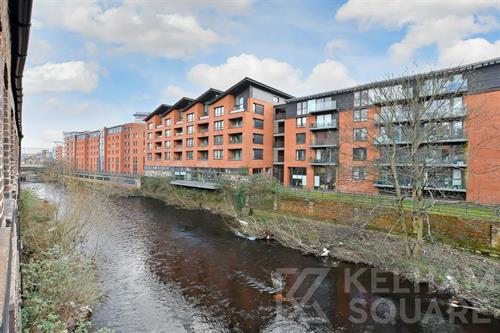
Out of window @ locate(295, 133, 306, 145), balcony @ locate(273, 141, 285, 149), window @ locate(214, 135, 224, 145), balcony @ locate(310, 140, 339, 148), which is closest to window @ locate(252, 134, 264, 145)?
balcony @ locate(273, 141, 285, 149)

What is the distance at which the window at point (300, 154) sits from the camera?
3371cm

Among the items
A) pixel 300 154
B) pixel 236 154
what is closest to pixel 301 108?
pixel 300 154

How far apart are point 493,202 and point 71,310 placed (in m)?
25.5

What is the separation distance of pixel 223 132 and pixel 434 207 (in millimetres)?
25457

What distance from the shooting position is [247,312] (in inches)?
450

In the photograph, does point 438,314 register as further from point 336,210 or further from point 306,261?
point 336,210

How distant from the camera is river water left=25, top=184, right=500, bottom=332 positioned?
1065cm

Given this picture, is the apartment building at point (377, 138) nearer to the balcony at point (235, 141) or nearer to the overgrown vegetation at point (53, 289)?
the balcony at point (235, 141)

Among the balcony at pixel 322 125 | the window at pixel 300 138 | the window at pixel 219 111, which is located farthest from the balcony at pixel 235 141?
the balcony at pixel 322 125


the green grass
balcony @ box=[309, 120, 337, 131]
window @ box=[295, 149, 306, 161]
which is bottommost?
the green grass

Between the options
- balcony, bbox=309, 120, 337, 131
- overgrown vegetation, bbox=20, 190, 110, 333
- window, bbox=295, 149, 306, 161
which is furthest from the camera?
window, bbox=295, 149, 306, 161

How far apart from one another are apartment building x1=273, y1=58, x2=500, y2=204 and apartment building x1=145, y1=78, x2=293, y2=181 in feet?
8.06

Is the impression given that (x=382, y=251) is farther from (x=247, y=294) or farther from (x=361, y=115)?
(x=361, y=115)

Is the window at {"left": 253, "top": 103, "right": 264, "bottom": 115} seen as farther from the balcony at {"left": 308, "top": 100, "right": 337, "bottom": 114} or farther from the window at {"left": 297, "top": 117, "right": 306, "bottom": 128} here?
the balcony at {"left": 308, "top": 100, "right": 337, "bottom": 114}
